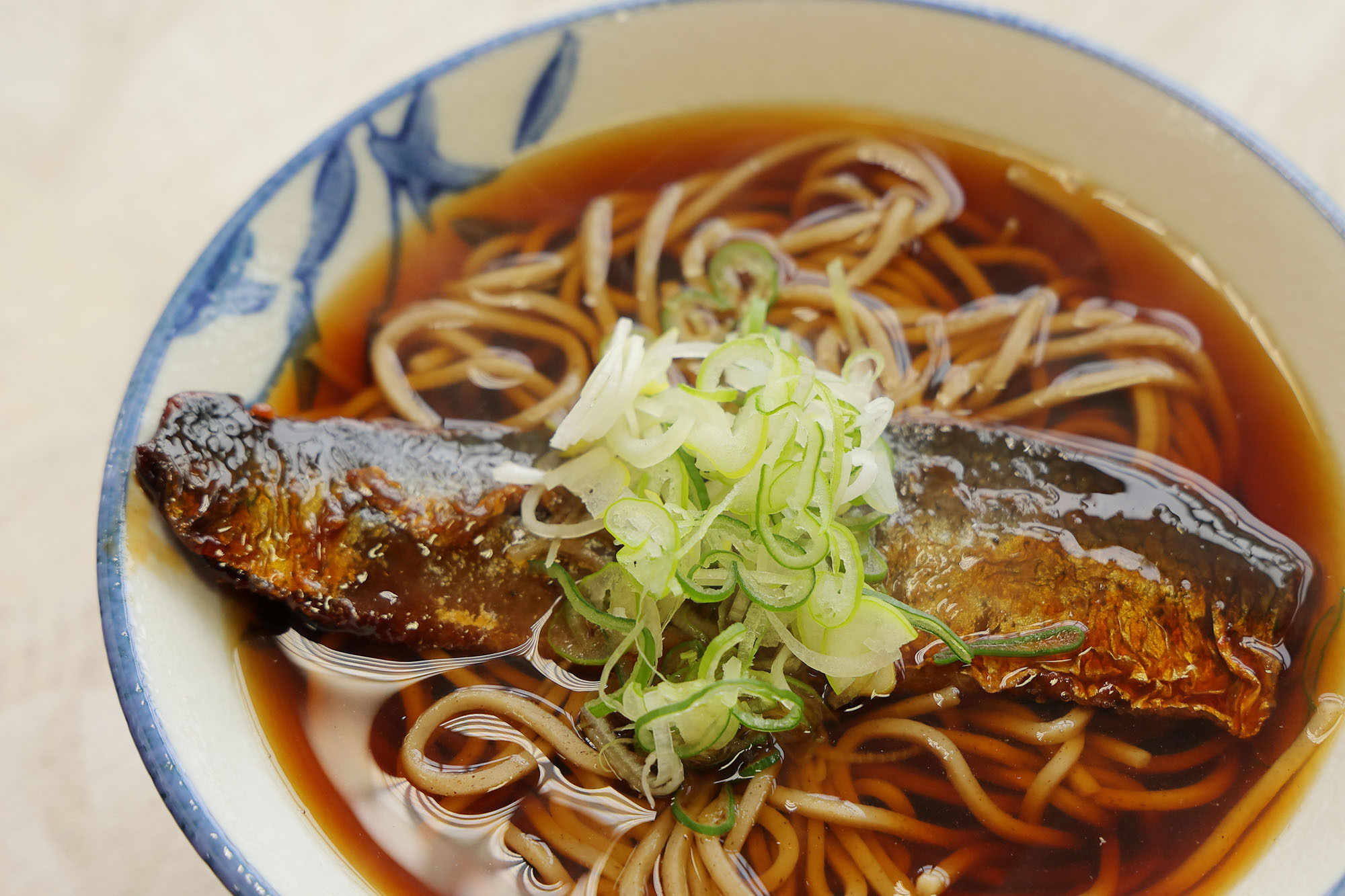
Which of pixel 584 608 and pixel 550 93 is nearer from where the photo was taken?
pixel 584 608

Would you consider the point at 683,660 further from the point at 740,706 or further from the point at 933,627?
the point at 933,627

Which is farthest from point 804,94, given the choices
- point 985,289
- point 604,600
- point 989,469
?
point 604,600

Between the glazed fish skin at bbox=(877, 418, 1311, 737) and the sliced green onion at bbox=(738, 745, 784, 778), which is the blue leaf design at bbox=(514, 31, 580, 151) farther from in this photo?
the sliced green onion at bbox=(738, 745, 784, 778)

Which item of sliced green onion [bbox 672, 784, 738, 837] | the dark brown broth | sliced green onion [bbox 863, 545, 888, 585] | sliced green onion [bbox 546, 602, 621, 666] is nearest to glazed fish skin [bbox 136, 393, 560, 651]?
sliced green onion [bbox 546, 602, 621, 666]

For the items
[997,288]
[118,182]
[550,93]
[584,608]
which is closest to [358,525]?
[584,608]

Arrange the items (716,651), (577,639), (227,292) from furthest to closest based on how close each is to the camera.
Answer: (227,292), (577,639), (716,651)

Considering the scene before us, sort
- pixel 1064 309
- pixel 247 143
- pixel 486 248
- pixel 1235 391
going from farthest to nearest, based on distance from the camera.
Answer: pixel 247 143
pixel 486 248
pixel 1064 309
pixel 1235 391

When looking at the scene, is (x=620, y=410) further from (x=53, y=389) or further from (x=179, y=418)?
(x=53, y=389)
